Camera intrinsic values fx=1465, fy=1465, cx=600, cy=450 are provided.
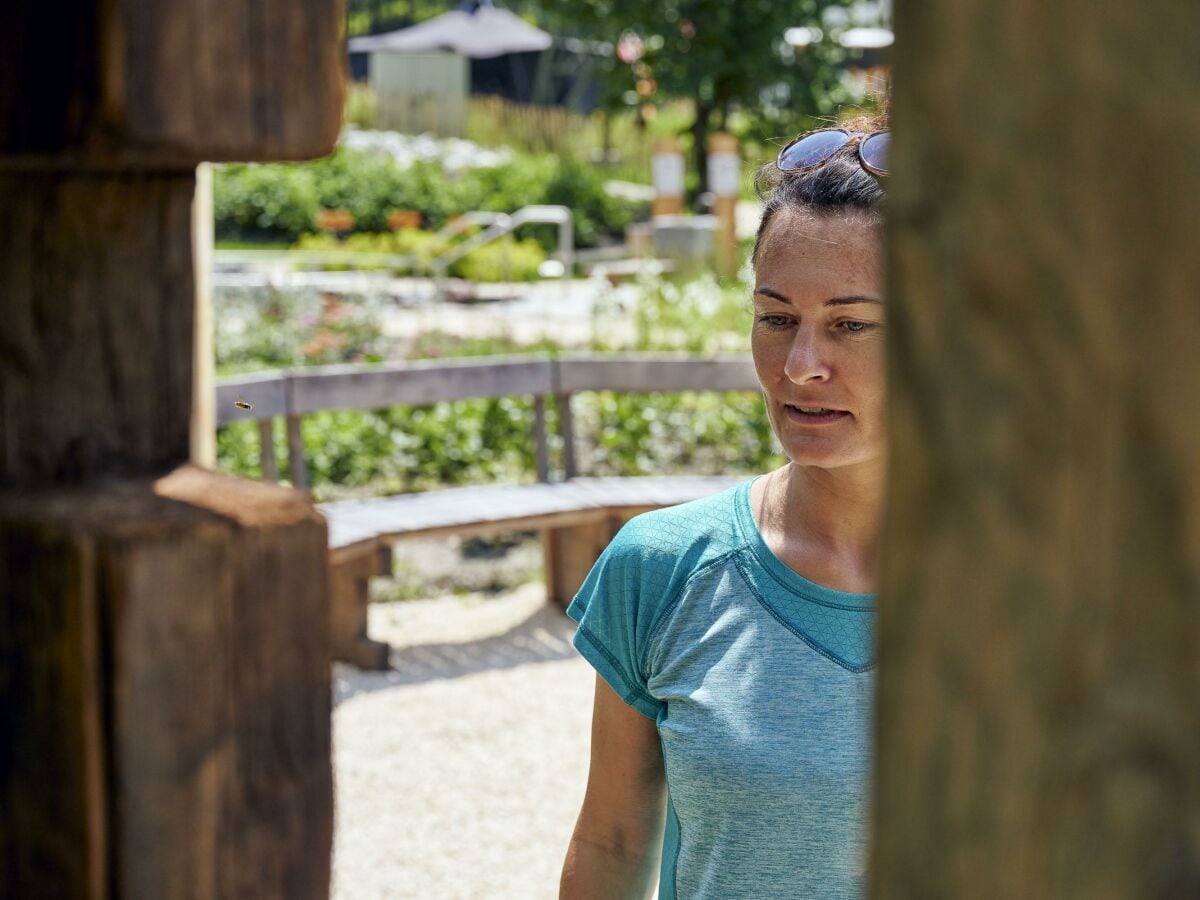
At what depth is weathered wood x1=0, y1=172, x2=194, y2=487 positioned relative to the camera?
3.08 feet

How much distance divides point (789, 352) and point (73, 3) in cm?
94

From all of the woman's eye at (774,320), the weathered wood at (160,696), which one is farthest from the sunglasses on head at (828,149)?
the weathered wood at (160,696)

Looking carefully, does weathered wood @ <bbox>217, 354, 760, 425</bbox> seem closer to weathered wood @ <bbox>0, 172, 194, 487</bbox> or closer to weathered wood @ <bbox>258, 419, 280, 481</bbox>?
weathered wood @ <bbox>258, 419, 280, 481</bbox>

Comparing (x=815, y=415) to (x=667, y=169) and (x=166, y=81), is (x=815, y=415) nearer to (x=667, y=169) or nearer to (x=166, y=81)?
(x=166, y=81)

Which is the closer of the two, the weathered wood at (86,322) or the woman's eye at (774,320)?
the weathered wood at (86,322)

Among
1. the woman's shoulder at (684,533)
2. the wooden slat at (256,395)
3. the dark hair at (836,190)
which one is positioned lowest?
the wooden slat at (256,395)

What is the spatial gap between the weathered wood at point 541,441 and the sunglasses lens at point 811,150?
4281 millimetres

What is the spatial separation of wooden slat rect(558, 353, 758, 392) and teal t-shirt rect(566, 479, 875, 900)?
454 centimetres

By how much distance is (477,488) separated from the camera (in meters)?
5.82

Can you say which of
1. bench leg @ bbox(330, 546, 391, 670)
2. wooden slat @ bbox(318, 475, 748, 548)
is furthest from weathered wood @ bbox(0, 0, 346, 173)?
bench leg @ bbox(330, 546, 391, 670)

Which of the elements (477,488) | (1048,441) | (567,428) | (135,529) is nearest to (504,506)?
(477,488)

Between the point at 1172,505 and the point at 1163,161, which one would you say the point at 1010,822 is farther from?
the point at 1163,161

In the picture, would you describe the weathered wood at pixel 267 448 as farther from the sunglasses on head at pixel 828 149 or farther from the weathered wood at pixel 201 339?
the weathered wood at pixel 201 339

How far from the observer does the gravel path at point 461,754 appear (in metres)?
4.05
